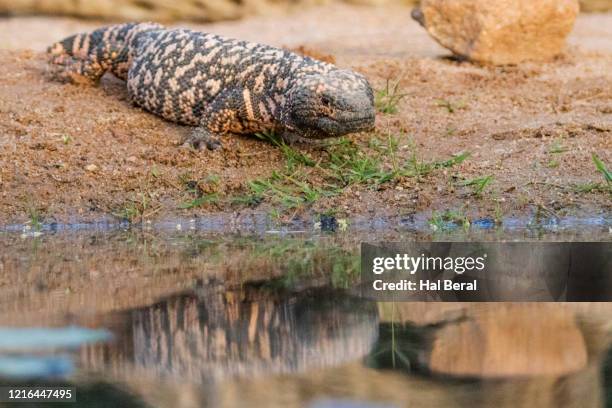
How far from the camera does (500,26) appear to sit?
931 centimetres

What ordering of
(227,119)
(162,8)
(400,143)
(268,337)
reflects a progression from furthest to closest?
(162,8), (400,143), (227,119), (268,337)

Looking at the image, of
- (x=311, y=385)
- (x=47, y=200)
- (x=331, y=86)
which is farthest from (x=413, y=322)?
(x=47, y=200)

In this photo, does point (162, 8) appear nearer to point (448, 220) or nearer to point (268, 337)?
point (448, 220)

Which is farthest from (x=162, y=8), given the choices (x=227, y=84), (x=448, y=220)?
(x=448, y=220)

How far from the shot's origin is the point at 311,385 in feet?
11.2

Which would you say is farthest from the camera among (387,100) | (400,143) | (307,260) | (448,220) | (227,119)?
(387,100)

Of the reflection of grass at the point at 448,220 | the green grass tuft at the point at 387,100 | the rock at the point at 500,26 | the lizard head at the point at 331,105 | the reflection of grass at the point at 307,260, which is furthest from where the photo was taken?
the rock at the point at 500,26

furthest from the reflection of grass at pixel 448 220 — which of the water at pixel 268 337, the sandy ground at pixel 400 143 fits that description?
the water at pixel 268 337

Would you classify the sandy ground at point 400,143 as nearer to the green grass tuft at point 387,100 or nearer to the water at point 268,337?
the green grass tuft at point 387,100

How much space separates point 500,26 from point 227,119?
3068mm

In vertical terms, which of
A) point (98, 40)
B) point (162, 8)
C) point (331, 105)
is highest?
point (162, 8)

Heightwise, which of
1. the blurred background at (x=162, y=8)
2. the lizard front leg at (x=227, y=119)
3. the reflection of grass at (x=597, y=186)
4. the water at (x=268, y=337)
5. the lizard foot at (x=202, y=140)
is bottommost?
the water at (x=268, y=337)

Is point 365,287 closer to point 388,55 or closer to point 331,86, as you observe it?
point 331,86

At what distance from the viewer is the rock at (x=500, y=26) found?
931 centimetres
